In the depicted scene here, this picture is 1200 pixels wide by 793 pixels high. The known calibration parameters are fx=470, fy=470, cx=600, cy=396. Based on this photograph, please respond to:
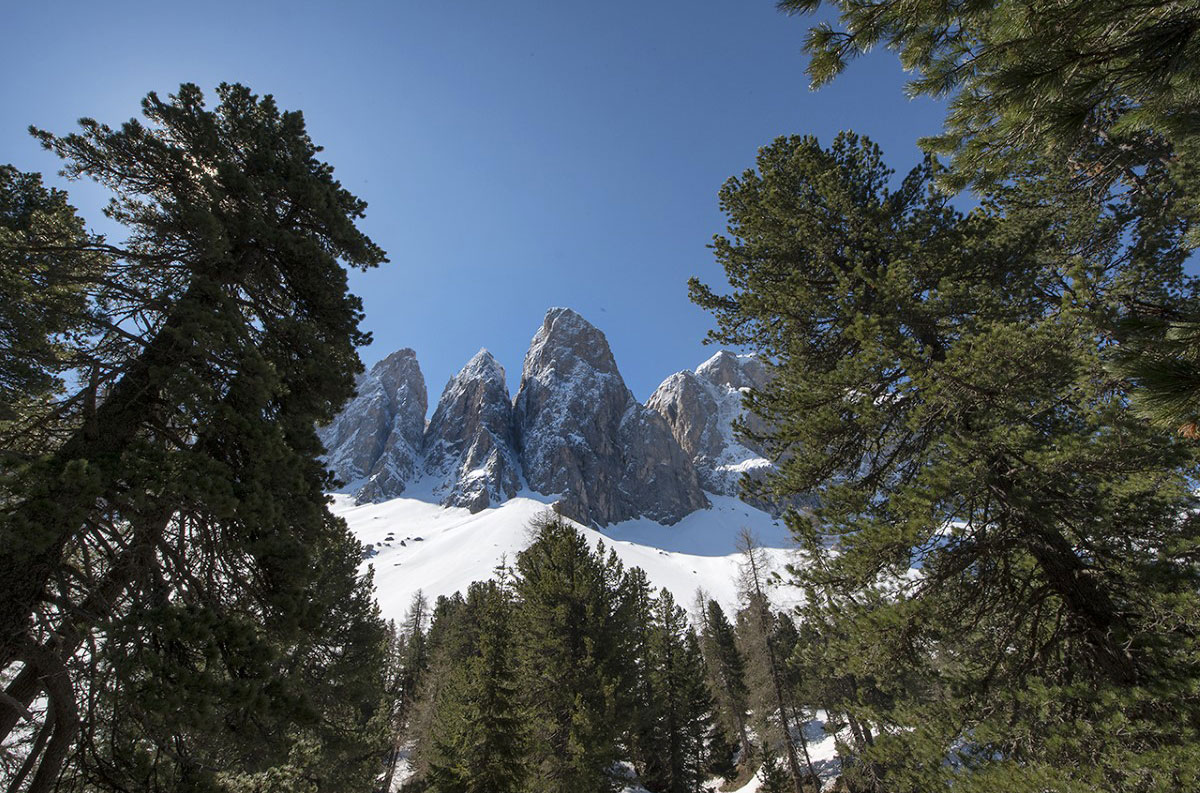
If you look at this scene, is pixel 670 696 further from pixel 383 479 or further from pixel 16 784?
pixel 383 479

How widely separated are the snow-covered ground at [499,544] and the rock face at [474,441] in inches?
208

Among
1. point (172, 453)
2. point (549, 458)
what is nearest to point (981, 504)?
point (172, 453)

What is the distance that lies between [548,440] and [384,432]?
54.6m

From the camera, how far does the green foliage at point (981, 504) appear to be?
4098 millimetres

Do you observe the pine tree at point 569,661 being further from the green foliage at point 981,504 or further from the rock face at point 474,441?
the rock face at point 474,441

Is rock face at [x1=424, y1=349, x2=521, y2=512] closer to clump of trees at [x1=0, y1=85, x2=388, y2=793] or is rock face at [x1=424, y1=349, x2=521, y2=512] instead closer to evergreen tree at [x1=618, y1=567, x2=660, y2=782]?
evergreen tree at [x1=618, y1=567, x2=660, y2=782]

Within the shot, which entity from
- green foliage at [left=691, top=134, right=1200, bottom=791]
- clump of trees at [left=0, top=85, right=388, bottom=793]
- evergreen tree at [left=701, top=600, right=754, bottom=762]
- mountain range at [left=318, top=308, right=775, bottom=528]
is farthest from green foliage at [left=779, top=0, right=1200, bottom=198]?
mountain range at [left=318, top=308, right=775, bottom=528]

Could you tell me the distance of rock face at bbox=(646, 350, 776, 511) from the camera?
15641 cm

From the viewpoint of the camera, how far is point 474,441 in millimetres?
143625

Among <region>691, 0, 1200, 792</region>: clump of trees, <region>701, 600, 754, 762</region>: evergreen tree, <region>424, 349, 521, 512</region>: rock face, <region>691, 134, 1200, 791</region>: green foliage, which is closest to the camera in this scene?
<region>691, 0, 1200, 792</region>: clump of trees

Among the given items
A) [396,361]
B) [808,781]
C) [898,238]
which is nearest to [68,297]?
[898,238]

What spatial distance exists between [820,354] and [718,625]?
2814cm

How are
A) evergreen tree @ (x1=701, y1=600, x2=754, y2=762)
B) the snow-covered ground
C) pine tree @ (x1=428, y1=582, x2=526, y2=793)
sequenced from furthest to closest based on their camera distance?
1. the snow-covered ground
2. evergreen tree @ (x1=701, y1=600, x2=754, y2=762)
3. pine tree @ (x1=428, y1=582, x2=526, y2=793)

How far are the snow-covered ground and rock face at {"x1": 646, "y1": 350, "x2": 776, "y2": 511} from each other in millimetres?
11261
